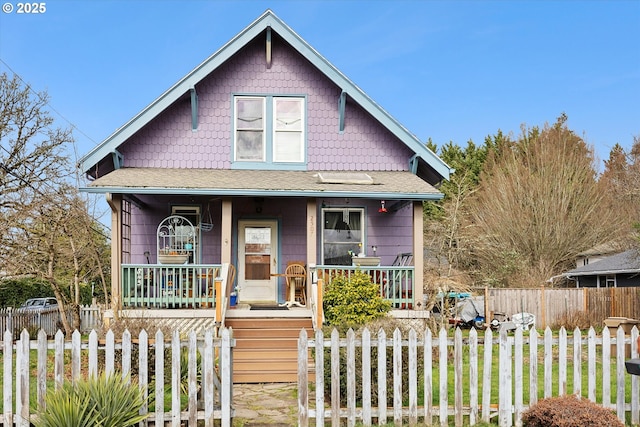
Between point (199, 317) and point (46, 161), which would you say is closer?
point (199, 317)

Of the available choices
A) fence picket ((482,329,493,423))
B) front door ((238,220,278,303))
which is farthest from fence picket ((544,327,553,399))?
front door ((238,220,278,303))

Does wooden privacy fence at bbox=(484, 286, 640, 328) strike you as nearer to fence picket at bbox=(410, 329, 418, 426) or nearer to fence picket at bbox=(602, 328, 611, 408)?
fence picket at bbox=(602, 328, 611, 408)

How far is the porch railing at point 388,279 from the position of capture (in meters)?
15.2

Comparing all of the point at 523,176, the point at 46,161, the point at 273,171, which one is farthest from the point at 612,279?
the point at 46,161

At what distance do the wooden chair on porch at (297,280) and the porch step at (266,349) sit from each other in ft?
6.44

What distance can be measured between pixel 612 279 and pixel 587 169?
9420mm

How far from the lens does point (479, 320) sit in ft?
81.7

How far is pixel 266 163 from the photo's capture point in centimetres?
1738

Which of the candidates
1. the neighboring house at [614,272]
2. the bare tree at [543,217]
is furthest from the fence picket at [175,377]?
the bare tree at [543,217]

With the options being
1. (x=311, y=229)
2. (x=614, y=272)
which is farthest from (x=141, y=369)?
(x=614, y=272)

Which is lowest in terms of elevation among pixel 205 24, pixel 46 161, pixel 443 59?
pixel 46 161

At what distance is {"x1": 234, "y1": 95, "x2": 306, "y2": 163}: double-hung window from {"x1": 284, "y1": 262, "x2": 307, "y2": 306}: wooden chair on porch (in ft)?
9.18

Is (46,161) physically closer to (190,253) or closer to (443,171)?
(190,253)

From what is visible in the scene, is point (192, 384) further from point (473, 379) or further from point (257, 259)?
point (257, 259)
